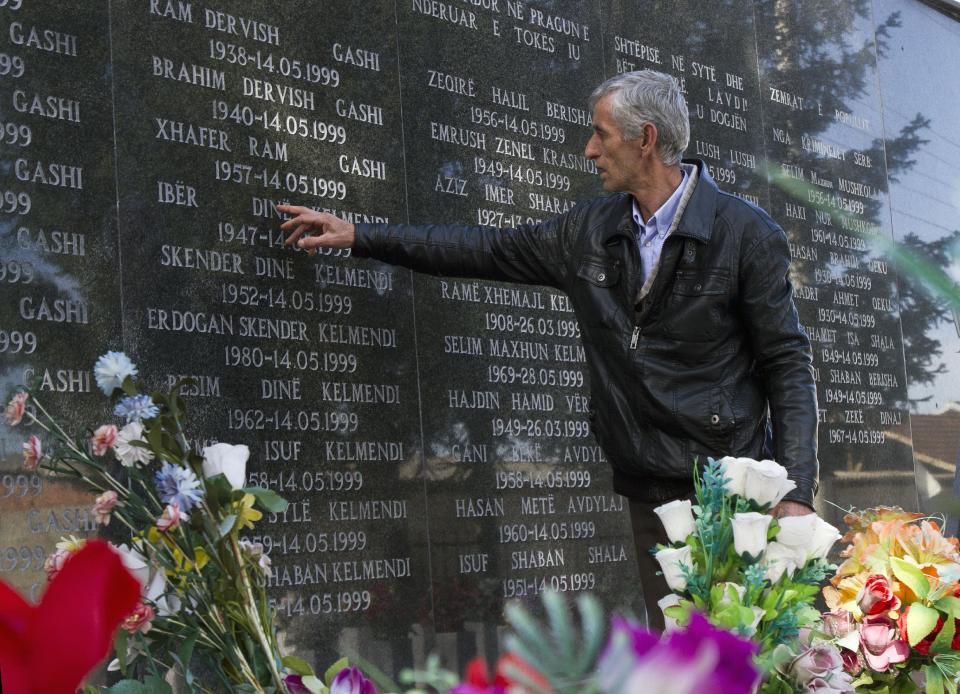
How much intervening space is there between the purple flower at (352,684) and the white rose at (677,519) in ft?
2.25

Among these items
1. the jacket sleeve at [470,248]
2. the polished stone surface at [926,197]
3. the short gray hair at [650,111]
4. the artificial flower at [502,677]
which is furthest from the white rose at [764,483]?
the polished stone surface at [926,197]

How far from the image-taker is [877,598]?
236 centimetres

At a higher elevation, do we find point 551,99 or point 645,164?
point 551,99

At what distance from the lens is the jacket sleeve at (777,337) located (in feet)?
12.3

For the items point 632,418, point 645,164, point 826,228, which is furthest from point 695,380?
point 826,228

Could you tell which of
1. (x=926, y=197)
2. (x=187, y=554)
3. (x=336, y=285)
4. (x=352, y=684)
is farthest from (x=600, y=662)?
(x=926, y=197)

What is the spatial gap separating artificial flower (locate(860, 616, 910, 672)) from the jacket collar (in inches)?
69.2

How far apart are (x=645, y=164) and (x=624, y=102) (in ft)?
0.65

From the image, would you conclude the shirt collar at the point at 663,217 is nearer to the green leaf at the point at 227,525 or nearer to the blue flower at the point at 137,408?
the blue flower at the point at 137,408

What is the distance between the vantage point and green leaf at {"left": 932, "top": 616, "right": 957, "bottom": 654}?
91.4 inches

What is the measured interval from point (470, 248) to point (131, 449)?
8.85 feet

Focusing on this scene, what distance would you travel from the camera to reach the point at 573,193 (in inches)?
238

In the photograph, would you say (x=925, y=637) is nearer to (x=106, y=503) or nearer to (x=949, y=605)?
(x=949, y=605)

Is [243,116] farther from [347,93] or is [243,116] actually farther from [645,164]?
[645,164]
